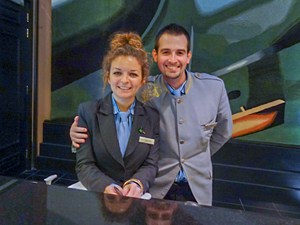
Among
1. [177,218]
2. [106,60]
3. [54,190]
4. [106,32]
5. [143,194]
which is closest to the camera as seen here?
[177,218]

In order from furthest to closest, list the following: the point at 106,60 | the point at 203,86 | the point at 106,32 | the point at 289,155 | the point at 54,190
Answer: the point at 106,32 < the point at 289,155 < the point at 203,86 < the point at 106,60 < the point at 54,190

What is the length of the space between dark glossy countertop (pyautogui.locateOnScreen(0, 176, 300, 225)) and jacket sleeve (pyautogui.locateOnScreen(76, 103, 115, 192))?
1.09 feet

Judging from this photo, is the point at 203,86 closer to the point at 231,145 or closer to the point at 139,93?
the point at 139,93

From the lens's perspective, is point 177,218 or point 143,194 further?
point 143,194

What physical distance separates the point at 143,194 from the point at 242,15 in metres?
2.85

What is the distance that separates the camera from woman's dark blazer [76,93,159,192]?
3.78 ft

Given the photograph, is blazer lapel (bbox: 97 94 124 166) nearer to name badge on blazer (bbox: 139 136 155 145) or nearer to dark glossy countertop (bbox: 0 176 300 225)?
name badge on blazer (bbox: 139 136 155 145)

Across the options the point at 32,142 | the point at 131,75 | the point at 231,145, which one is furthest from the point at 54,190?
the point at 32,142

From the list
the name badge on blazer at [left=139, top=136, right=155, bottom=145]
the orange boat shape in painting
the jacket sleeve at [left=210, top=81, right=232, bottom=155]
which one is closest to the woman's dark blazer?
the name badge on blazer at [left=139, top=136, right=155, bottom=145]

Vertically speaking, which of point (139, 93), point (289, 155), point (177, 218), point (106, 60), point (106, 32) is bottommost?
point (289, 155)

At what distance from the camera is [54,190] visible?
31.5 inches

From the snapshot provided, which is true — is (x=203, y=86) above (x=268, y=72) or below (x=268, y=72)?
below

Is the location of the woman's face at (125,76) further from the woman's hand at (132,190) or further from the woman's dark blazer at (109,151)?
the woman's hand at (132,190)

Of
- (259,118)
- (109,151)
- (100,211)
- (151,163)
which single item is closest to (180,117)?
(151,163)
